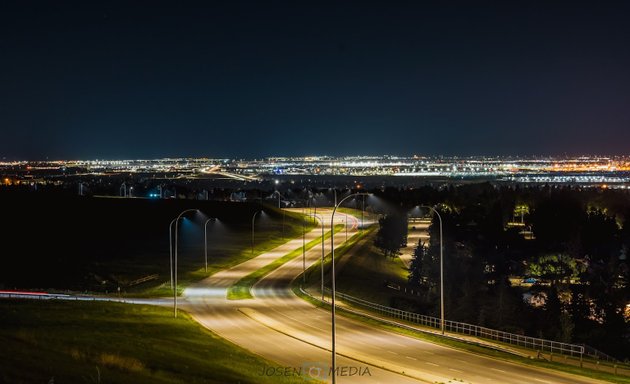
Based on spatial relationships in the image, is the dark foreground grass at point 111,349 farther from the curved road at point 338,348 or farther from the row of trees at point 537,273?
the row of trees at point 537,273

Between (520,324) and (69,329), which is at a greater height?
(69,329)

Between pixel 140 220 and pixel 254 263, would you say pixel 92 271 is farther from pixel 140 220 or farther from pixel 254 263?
pixel 140 220

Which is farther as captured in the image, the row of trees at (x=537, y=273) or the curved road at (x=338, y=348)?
the row of trees at (x=537, y=273)

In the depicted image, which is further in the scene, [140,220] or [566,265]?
[140,220]

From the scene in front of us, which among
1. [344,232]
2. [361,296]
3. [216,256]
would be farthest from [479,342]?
[344,232]

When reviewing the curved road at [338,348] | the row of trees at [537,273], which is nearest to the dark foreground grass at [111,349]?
the curved road at [338,348]

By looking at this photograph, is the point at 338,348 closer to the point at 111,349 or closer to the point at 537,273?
the point at 111,349
